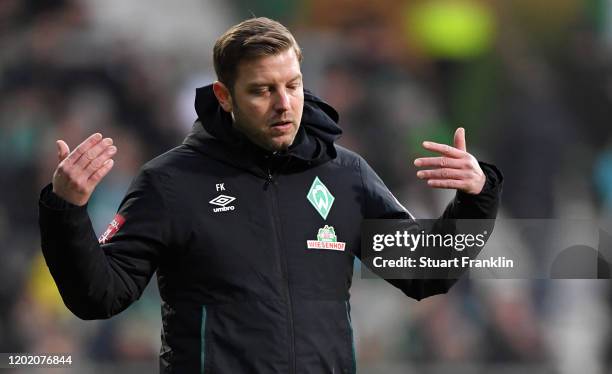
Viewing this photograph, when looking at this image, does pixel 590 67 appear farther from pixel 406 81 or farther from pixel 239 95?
pixel 239 95

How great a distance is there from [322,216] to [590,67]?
228 inches

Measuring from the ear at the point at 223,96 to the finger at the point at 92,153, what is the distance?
0.57 meters

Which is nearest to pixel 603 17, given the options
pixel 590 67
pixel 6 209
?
pixel 590 67

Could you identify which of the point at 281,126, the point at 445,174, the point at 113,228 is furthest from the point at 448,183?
the point at 113,228

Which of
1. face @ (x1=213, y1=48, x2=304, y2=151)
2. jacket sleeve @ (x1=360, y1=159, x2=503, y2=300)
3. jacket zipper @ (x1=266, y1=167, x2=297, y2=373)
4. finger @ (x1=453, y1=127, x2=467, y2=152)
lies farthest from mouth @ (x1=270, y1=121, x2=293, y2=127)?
finger @ (x1=453, y1=127, x2=467, y2=152)

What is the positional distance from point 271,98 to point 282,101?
6 cm

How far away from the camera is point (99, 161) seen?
3006mm

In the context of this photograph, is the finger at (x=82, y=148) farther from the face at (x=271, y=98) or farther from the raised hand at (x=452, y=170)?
the raised hand at (x=452, y=170)

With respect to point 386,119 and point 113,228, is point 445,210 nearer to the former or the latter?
point 113,228

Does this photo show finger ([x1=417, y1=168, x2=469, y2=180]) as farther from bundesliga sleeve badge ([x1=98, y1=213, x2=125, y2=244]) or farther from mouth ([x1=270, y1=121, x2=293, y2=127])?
bundesliga sleeve badge ([x1=98, y1=213, x2=125, y2=244])

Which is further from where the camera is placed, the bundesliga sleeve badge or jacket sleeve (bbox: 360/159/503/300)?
jacket sleeve (bbox: 360/159/503/300)

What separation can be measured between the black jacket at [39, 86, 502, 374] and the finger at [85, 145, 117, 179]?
0.10m

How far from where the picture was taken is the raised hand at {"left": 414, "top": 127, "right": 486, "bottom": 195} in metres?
3.30

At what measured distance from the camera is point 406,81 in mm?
8664
